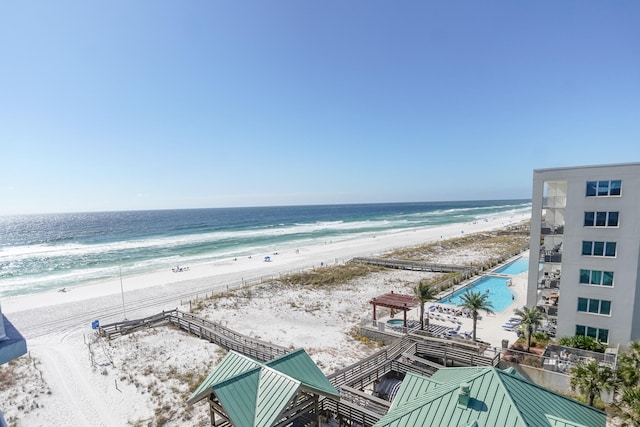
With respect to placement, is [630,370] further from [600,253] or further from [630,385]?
[600,253]

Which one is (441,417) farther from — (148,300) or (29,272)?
(29,272)

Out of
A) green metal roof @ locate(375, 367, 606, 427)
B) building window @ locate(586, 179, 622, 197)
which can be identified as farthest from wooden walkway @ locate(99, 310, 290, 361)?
building window @ locate(586, 179, 622, 197)

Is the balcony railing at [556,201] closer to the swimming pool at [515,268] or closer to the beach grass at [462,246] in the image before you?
the swimming pool at [515,268]

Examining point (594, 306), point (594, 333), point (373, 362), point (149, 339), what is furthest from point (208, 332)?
point (594, 306)

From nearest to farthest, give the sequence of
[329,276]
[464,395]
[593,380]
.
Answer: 1. [464,395]
2. [593,380]
3. [329,276]

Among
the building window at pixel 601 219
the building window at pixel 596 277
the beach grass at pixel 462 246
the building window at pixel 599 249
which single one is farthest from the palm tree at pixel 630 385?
the beach grass at pixel 462 246

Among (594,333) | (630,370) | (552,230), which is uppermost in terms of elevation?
(552,230)

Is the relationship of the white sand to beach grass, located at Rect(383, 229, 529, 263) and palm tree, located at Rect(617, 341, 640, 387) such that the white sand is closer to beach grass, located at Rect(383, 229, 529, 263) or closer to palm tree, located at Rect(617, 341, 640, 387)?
palm tree, located at Rect(617, 341, 640, 387)
